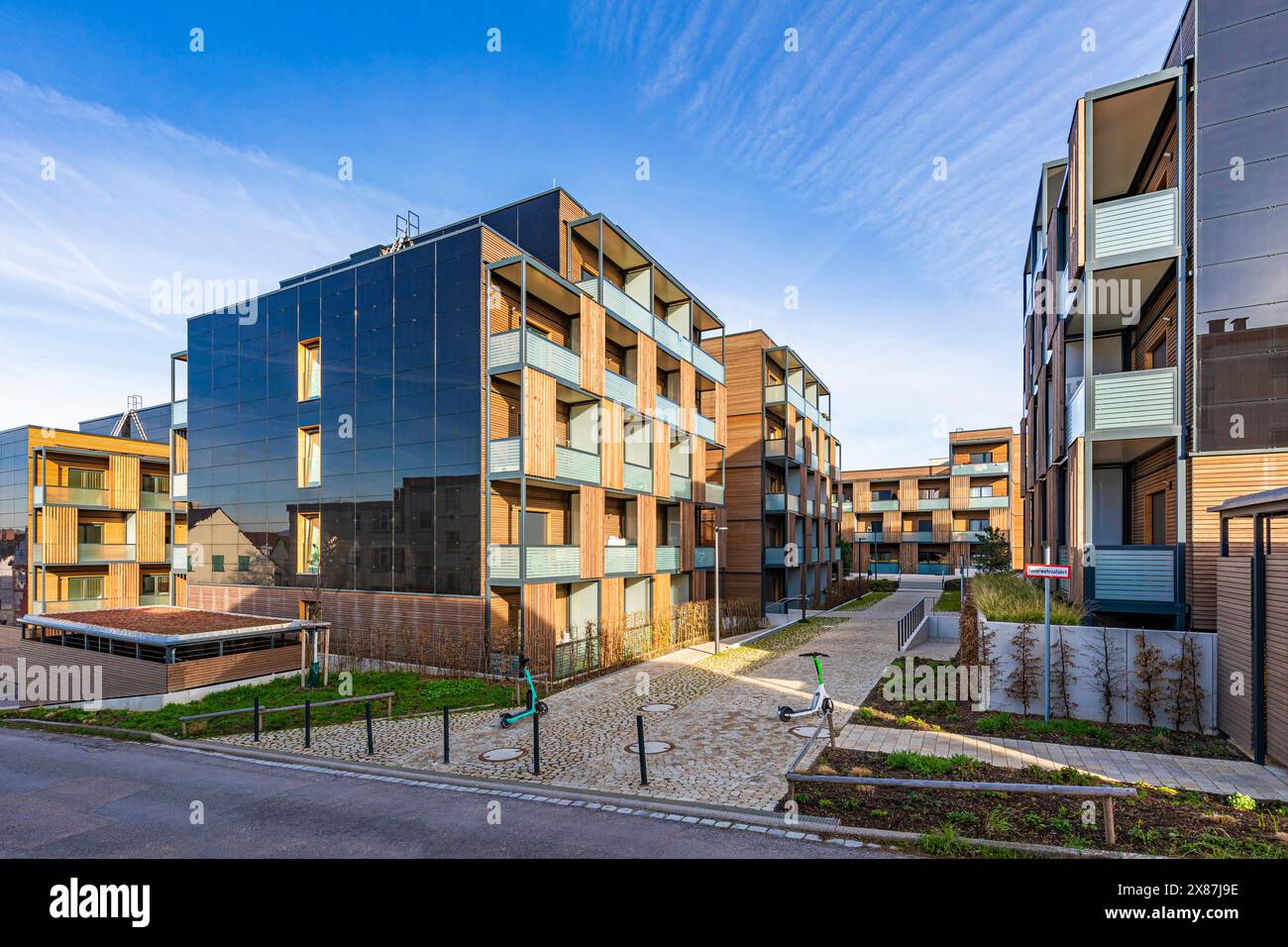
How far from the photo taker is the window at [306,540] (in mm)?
23328

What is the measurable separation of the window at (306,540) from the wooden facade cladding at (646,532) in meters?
11.7

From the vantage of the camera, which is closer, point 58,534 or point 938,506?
point 58,534

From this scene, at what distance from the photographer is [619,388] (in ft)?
79.0

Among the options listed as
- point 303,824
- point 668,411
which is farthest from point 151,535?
point 303,824

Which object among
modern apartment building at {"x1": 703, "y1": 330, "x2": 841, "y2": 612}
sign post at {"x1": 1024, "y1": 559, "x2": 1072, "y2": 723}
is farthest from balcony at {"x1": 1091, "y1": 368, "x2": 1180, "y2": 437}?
modern apartment building at {"x1": 703, "y1": 330, "x2": 841, "y2": 612}

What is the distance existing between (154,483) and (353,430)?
26.0m

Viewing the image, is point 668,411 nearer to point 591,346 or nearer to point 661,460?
point 661,460

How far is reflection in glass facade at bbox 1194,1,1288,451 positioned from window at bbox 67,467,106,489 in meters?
48.2

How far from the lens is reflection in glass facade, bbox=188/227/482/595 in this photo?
19828 millimetres

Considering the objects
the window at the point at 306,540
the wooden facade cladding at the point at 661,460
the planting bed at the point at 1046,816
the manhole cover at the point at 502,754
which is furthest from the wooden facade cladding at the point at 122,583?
the planting bed at the point at 1046,816

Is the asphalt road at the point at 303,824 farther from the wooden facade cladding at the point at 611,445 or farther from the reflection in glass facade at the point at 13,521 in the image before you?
the reflection in glass facade at the point at 13,521
